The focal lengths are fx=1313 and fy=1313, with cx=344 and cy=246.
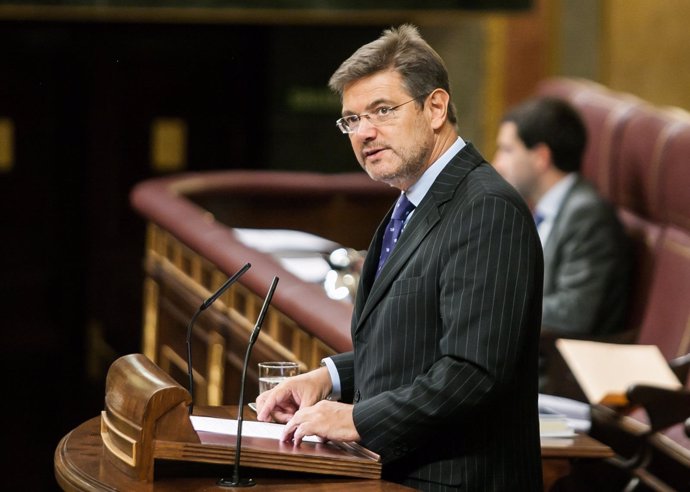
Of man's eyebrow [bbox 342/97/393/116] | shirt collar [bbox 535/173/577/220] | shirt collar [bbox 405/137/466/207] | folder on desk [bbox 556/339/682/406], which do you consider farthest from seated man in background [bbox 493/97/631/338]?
man's eyebrow [bbox 342/97/393/116]

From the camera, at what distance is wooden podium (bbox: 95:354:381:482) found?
2.15 m

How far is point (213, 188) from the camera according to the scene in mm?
6523

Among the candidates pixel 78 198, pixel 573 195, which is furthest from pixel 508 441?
pixel 78 198

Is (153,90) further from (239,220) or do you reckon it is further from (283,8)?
(239,220)

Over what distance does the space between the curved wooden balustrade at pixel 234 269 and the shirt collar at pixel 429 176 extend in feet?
2.52

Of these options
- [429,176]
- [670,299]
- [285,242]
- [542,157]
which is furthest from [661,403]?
[285,242]

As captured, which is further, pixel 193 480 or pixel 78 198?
pixel 78 198

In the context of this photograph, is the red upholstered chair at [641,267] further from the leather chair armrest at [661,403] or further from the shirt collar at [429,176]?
the shirt collar at [429,176]

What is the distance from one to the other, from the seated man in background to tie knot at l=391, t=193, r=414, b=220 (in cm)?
211

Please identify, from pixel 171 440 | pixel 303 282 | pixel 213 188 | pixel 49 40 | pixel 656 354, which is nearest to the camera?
pixel 171 440

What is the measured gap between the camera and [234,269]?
14.2ft

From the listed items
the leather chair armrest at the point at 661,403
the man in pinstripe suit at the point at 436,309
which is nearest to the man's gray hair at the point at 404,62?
the man in pinstripe suit at the point at 436,309

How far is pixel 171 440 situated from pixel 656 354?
240 centimetres

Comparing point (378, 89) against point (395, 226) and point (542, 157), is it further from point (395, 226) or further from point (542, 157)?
point (542, 157)
